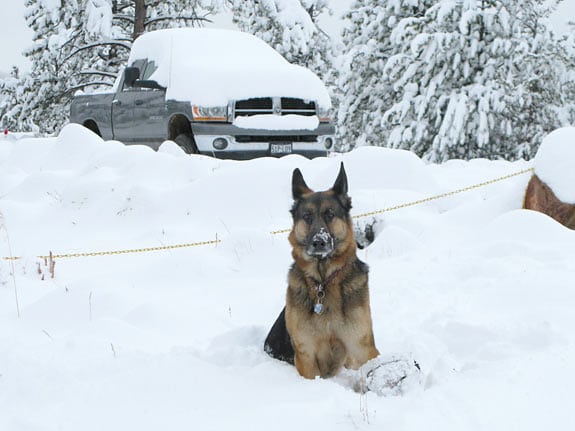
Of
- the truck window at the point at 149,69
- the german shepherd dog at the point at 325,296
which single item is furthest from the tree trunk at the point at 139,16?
the german shepherd dog at the point at 325,296

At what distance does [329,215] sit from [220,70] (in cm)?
682

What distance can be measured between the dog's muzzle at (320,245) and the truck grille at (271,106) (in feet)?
21.2

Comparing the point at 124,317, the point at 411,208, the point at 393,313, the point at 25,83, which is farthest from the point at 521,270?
the point at 25,83

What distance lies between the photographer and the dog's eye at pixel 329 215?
4027 mm

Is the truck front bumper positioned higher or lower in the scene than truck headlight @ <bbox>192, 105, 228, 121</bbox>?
lower

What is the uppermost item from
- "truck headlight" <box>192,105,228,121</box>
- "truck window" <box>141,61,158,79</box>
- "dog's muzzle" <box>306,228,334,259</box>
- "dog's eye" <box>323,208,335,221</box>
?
"dog's eye" <box>323,208,335,221</box>

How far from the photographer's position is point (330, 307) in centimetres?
378

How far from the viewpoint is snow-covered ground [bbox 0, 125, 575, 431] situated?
338 cm

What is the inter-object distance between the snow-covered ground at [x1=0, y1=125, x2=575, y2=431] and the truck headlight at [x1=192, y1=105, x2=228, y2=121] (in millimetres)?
726

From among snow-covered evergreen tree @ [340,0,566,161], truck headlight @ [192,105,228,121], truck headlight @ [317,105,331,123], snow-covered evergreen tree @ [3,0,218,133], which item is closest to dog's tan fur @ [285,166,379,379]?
truck headlight @ [192,105,228,121]

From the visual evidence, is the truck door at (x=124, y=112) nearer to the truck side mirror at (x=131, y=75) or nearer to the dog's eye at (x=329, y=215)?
the truck side mirror at (x=131, y=75)

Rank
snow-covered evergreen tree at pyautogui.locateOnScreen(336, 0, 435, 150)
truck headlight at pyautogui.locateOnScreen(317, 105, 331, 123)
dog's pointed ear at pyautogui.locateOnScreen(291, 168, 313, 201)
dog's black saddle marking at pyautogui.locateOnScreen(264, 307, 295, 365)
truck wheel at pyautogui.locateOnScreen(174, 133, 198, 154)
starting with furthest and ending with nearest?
snow-covered evergreen tree at pyautogui.locateOnScreen(336, 0, 435, 150) < truck headlight at pyautogui.locateOnScreen(317, 105, 331, 123) < truck wheel at pyautogui.locateOnScreen(174, 133, 198, 154) < dog's pointed ear at pyautogui.locateOnScreen(291, 168, 313, 201) < dog's black saddle marking at pyautogui.locateOnScreen(264, 307, 295, 365)

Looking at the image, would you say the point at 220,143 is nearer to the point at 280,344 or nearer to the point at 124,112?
the point at 124,112

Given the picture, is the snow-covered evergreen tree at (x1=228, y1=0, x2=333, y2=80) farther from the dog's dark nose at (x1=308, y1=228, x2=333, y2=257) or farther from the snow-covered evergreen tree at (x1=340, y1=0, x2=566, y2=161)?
the dog's dark nose at (x1=308, y1=228, x2=333, y2=257)
